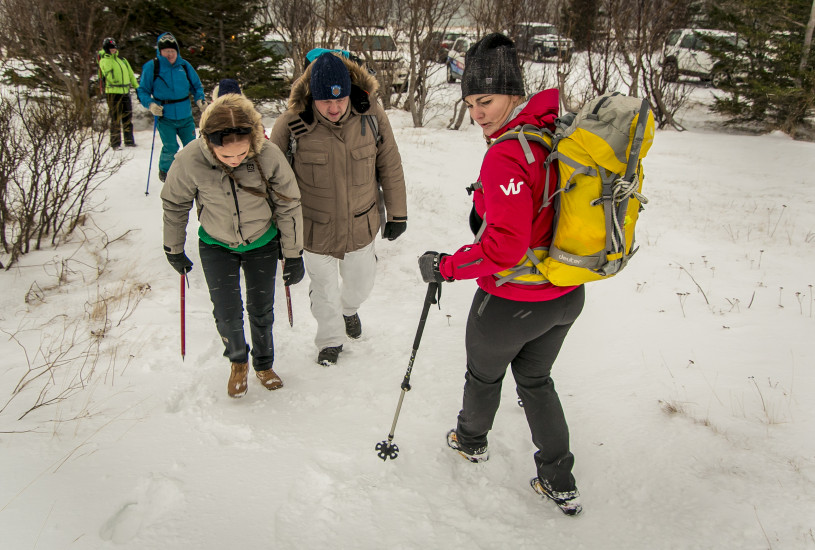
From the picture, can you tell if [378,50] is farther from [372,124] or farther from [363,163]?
[363,163]

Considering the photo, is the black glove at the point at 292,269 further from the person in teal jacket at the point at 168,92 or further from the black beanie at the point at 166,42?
the black beanie at the point at 166,42

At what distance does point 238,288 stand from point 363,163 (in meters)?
1.13

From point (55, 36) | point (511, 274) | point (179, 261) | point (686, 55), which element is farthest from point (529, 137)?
point (686, 55)

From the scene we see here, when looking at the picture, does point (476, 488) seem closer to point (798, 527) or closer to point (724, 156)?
point (798, 527)

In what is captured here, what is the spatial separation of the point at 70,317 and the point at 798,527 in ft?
15.4

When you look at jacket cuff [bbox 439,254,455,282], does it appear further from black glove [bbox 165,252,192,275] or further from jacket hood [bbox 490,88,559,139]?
black glove [bbox 165,252,192,275]

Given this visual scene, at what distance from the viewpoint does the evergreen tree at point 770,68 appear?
12102mm

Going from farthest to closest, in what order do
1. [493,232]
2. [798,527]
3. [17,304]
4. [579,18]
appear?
[579,18] → [17,304] → [798,527] → [493,232]

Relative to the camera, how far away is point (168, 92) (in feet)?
20.6

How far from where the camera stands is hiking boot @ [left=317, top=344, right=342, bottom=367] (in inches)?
143

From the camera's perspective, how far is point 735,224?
20.1 ft

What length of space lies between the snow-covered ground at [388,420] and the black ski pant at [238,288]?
0.39 m

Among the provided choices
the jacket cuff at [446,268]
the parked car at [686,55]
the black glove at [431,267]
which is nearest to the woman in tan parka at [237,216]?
the black glove at [431,267]

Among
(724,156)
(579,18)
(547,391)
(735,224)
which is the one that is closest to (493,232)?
(547,391)
